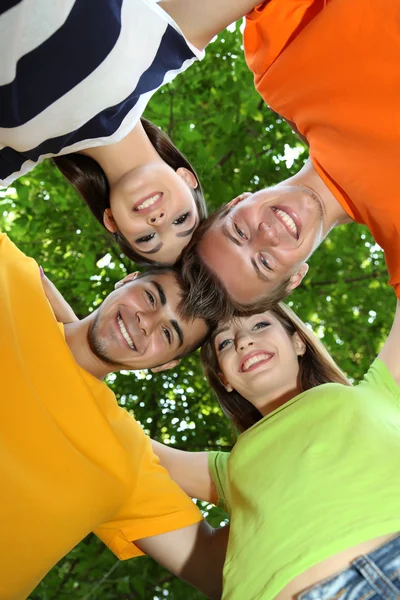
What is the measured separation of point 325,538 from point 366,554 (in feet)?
0.41

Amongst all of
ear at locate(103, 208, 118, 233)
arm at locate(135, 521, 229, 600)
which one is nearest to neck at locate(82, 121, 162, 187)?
ear at locate(103, 208, 118, 233)

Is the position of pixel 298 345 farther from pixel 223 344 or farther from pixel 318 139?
pixel 318 139

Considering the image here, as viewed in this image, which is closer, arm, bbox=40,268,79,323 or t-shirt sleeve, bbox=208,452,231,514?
t-shirt sleeve, bbox=208,452,231,514

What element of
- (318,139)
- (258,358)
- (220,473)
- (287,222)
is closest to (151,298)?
(258,358)

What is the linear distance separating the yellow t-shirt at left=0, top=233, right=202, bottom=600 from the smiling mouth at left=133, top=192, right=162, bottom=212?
1.84ft

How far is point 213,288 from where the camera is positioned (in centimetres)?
274

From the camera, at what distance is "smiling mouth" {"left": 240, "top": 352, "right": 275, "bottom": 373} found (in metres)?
2.78

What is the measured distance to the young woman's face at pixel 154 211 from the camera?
7.98 feet

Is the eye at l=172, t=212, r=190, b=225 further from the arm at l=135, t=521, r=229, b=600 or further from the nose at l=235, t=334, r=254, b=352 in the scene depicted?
the arm at l=135, t=521, r=229, b=600

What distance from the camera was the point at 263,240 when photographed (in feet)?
8.68

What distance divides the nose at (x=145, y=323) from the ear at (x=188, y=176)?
0.57 metres

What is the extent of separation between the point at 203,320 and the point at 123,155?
2.73 feet

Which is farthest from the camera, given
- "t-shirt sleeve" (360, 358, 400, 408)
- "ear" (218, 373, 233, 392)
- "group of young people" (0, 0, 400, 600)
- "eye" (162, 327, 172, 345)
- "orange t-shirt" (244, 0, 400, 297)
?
"ear" (218, 373, 233, 392)

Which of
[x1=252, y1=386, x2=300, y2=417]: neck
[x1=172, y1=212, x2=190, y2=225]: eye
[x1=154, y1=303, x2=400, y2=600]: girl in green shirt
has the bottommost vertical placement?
A: [x1=252, y1=386, x2=300, y2=417]: neck
